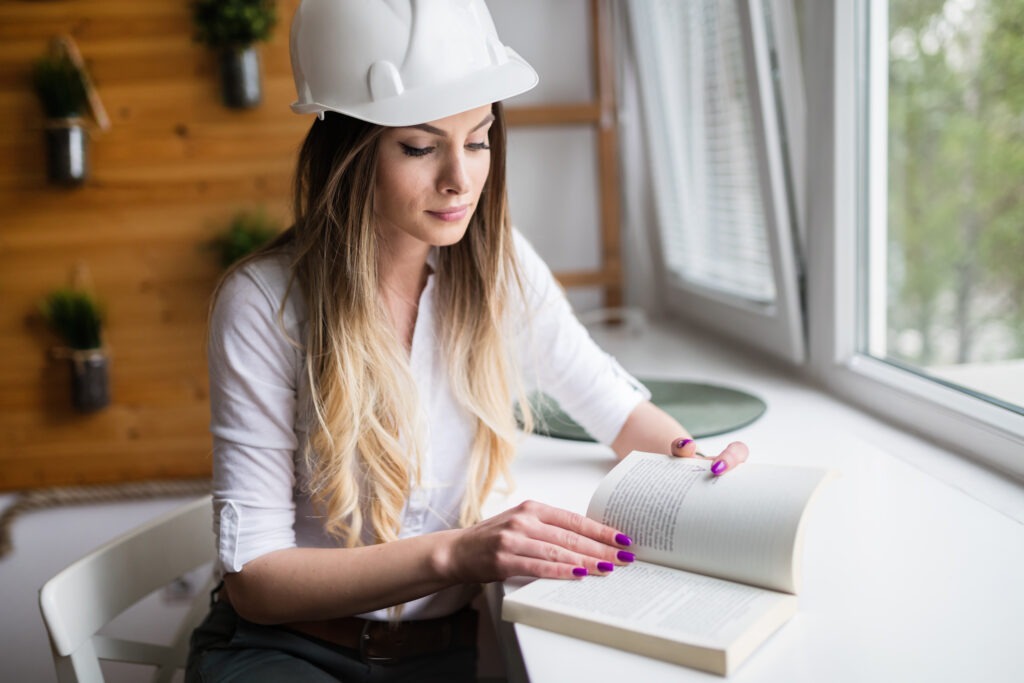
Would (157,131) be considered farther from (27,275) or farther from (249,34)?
(27,275)

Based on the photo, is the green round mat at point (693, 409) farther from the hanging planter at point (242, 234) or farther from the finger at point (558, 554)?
the hanging planter at point (242, 234)

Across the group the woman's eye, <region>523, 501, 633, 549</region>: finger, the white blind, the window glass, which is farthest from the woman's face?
the window glass

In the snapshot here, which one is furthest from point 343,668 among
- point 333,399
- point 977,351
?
point 977,351

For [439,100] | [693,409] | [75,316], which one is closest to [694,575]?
[439,100]

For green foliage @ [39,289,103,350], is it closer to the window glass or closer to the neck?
the neck

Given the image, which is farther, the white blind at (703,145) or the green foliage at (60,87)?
the green foliage at (60,87)

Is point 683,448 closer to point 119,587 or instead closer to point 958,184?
point 119,587

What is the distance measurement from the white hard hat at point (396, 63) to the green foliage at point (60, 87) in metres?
1.19

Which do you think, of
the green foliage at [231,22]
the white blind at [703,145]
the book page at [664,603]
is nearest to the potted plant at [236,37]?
the green foliage at [231,22]

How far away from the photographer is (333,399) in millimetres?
1000

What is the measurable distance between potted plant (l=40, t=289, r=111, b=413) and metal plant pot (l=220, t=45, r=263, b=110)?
56 centimetres

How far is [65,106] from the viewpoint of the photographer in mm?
1923

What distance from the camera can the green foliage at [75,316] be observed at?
203cm

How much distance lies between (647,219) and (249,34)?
1.14 metres
